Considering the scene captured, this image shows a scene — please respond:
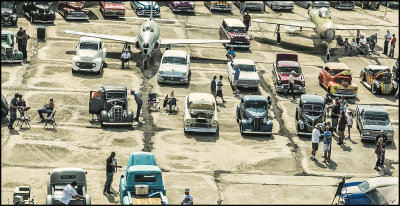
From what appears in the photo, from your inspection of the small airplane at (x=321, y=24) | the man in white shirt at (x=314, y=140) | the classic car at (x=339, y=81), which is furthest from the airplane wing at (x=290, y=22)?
the man in white shirt at (x=314, y=140)

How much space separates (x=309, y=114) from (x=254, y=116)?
2.66 meters

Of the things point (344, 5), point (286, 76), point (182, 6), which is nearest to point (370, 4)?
point (344, 5)

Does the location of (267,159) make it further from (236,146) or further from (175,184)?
(175,184)

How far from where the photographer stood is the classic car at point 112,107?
3394cm

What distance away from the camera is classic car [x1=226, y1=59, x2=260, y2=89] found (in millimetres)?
40812

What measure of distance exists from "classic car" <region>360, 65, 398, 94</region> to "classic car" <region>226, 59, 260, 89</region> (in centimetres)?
658

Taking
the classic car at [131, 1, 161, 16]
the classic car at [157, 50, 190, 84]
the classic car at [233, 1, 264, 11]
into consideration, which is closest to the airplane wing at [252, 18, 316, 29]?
the classic car at [131, 1, 161, 16]

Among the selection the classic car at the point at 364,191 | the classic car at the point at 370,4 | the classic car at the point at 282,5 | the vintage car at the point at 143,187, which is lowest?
the classic car at the point at 370,4

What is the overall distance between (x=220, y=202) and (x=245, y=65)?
1570cm

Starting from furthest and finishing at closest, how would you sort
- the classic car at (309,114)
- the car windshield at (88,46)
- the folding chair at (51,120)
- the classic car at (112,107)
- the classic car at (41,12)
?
1. the classic car at (41,12)
2. the car windshield at (88,46)
3. the classic car at (309,114)
4. the classic car at (112,107)
5. the folding chair at (51,120)

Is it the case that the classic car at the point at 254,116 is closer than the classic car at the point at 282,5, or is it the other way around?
the classic car at the point at 254,116

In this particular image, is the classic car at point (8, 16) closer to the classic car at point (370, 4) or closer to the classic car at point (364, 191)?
the classic car at point (364, 191)

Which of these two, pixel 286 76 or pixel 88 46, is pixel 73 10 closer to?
pixel 88 46

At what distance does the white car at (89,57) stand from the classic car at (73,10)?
1216cm
